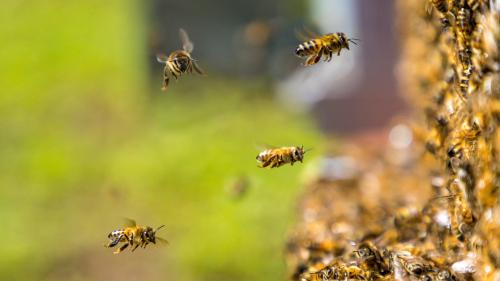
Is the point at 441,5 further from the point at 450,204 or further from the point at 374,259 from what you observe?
the point at 374,259

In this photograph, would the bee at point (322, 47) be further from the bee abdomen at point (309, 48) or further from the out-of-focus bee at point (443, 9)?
the out-of-focus bee at point (443, 9)

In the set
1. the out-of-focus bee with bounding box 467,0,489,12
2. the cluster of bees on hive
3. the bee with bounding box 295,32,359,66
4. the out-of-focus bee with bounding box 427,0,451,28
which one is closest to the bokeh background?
the cluster of bees on hive

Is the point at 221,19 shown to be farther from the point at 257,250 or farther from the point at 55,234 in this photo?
the point at 257,250

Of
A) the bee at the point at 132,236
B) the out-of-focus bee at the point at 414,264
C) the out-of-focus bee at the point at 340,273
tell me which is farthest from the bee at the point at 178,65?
the out-of-focus bee at the point at 414,264

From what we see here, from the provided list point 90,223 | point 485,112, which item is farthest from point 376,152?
point 485,112

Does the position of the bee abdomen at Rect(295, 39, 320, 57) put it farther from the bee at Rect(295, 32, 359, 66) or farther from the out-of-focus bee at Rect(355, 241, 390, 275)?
the out-of-focus bee at Rect(355, 241, 390, 275)

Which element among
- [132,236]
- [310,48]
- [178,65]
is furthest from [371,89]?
[132,236]
